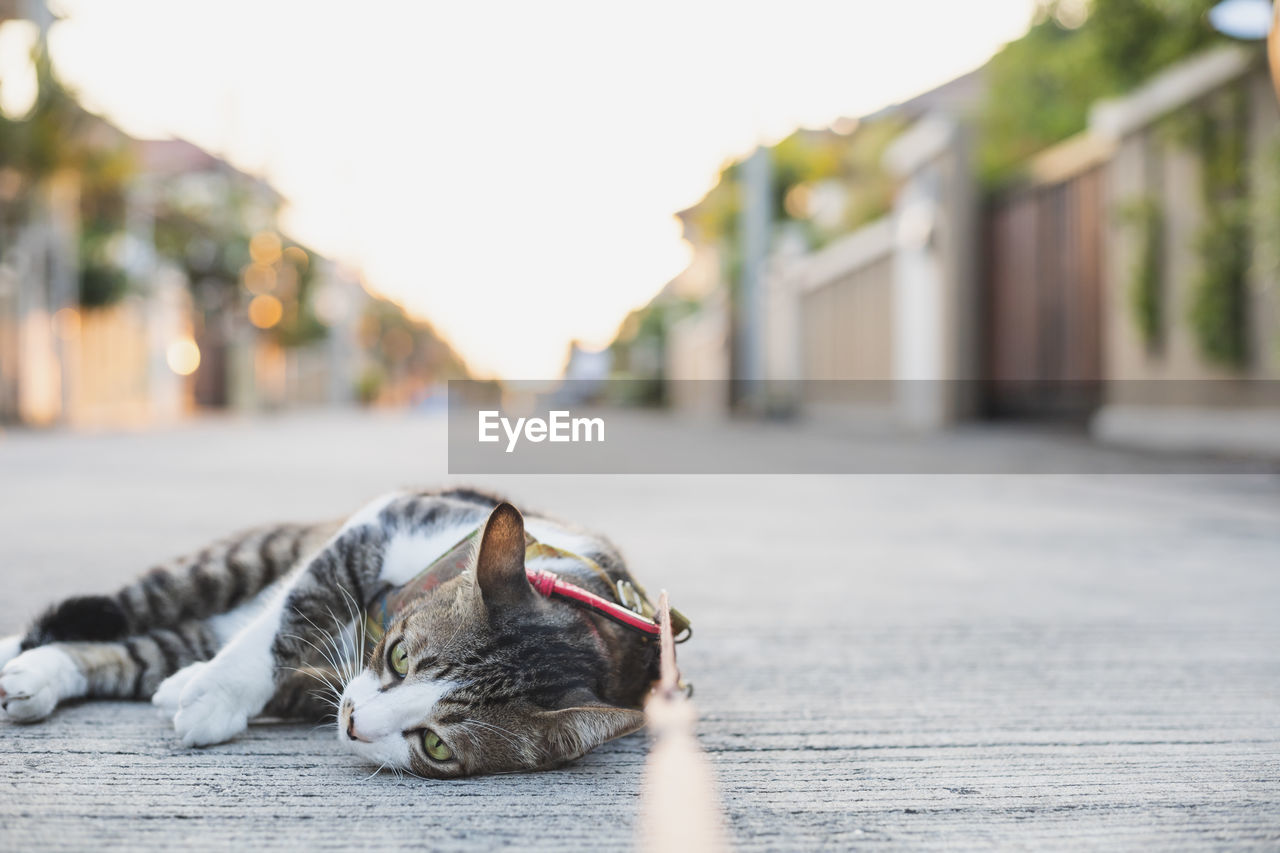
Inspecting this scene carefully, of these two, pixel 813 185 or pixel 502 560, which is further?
pixel 813 185

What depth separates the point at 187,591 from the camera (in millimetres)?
1812

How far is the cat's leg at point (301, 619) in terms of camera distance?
4.70ft

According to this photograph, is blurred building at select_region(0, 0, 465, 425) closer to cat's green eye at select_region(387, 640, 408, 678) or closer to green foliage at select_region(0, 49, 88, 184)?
green foliage at select_region(0, 49, 88, 184)

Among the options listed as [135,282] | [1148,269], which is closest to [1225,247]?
[1148,269]

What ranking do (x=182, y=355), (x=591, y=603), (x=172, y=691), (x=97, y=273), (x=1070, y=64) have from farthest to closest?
1. (x=182, y=355)
2. (x=97, y=273)
3. (x=1070, y=64)
4. (x=172, y=691)
5. (x=591, y=603)

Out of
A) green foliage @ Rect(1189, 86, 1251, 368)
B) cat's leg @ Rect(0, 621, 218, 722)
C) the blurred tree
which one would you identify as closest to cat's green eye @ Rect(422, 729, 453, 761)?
cat's leg @ Rect(0, 621, 218, 722)

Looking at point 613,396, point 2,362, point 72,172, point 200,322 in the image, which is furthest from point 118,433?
point 613,396

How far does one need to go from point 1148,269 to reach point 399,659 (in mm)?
5922

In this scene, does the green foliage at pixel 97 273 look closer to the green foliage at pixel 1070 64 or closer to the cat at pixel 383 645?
the green foliage at pixel 1070 64

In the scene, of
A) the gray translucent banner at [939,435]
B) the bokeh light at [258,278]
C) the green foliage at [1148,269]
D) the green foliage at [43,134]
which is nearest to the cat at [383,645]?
the gray translucent banner at [939,435]

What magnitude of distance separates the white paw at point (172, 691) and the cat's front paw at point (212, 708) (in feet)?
0.17

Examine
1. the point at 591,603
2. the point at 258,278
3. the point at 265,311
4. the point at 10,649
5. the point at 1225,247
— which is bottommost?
the point at 10,649

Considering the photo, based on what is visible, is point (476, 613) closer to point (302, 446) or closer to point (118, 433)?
point (302, 446)

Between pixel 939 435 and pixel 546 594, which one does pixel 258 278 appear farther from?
pixel 546 594
